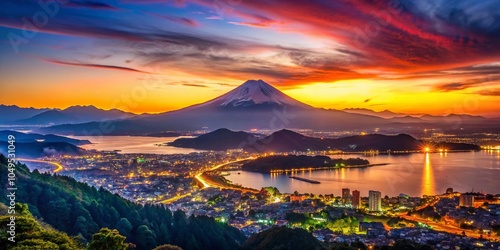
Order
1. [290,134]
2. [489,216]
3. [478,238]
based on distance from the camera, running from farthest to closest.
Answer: [290,134]
[489,216]
[478,238]

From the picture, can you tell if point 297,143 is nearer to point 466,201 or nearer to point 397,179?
point 397,179

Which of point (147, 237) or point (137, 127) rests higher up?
point (137, 127)

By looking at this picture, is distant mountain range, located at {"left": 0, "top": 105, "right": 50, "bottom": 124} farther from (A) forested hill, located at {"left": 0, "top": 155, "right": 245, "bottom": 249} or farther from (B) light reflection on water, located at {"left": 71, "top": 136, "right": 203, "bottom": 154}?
(A) forested hill, located at {"left": 0, "top": 155, "right": 245, "bottom": 249}

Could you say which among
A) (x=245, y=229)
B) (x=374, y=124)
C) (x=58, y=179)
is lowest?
(x=245, y=229)

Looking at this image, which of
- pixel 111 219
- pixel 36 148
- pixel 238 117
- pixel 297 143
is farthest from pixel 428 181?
pixel 238 117

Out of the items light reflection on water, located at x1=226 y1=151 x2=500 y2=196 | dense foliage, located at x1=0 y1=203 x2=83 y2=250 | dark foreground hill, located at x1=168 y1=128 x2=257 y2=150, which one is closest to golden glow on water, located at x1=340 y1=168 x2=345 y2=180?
light reflection on water, located at x1=226 y1=151 x2=500 y2=196

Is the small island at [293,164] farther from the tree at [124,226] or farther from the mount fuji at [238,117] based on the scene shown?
the mount fuji at [238,117]

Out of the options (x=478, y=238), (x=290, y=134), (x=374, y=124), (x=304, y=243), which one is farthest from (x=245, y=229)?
(x=374, y=124)

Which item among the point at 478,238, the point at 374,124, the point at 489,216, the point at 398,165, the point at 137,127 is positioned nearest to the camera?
the point at 478,238

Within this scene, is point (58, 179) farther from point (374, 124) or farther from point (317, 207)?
point (374, 124)
